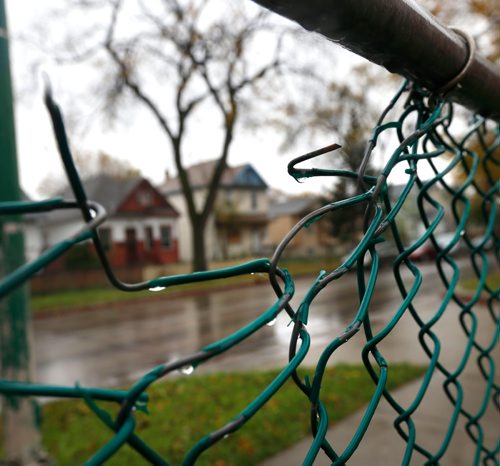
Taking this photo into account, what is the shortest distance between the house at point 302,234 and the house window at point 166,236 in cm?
821

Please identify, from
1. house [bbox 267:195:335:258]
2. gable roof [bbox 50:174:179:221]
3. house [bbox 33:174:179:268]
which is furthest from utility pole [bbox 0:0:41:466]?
house [bbox 267:195:335:258]

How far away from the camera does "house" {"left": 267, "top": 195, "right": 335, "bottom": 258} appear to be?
37.4 metres

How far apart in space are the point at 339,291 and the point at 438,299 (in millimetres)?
3016

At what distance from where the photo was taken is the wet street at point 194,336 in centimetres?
604

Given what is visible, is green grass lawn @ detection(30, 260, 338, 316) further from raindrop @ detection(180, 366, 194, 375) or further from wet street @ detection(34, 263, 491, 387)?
raindrop @ detection(180, 366, 194, 375)

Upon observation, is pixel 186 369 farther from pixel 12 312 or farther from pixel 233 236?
pixel 233 236

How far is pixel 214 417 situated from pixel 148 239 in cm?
2839

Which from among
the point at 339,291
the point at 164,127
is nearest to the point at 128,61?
the point at 164,127

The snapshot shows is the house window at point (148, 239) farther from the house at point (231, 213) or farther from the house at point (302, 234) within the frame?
the house at point (302, 234)

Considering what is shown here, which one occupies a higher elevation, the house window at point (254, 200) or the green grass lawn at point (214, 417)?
the house window at point (254, 200)

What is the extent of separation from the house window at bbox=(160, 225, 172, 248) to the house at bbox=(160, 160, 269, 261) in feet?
10.3

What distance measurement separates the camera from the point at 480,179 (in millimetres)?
8562

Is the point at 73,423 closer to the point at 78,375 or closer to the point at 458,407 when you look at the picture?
the point at 78,375

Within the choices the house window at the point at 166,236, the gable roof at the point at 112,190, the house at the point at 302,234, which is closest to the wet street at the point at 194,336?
the gable roof at the point at 112,190
